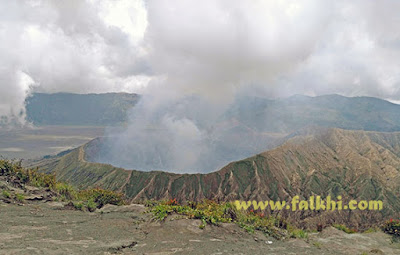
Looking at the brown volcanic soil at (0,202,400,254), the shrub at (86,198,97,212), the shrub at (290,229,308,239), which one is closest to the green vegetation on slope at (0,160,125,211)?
the shrub at (86,198,97,212)

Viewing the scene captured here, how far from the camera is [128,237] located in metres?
20.1

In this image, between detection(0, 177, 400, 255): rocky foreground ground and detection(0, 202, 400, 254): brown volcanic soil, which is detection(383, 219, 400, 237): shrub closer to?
detection(0, 177, 400, 255): rocky foreground ground

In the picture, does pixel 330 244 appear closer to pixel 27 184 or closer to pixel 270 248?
pixel 270 248

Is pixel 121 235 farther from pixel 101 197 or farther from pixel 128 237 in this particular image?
pixel 101 197

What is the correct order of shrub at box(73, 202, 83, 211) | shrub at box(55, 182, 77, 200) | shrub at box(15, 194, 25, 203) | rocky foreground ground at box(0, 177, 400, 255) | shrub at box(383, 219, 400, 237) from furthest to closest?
1. shrub at box(55, 182, 77, 200)
2. shrub at box(383, 219, 400, 237)
3. shrub at box(73, 202, 83, 211)
4. shrub at box(15, 194, 25, 203)
5. rocky foreground ground at box(0, 177, 400, 255)

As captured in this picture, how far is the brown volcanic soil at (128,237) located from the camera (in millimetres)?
17398

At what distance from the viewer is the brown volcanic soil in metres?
17.4

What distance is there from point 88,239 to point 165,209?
6721 mm

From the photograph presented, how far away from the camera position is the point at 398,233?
29.2 meters

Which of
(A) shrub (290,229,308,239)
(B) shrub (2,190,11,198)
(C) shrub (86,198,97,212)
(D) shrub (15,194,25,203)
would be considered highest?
(B) shrub (2,190,11,198)

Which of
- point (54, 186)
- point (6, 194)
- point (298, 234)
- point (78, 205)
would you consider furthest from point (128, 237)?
point (54, 186)

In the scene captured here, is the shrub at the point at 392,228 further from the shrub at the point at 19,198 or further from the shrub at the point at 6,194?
the shrub at the point at 6,194

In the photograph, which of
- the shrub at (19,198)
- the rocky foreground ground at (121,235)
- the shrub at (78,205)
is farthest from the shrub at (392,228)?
the shrub at (19,198)

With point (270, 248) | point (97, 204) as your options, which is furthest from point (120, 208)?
point (270, 248)
